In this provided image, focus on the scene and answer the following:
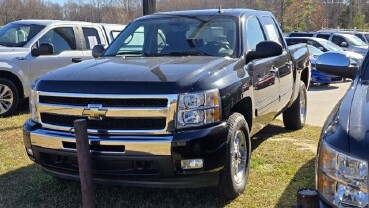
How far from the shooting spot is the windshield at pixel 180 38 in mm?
4812

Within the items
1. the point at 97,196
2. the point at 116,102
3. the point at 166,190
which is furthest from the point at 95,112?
the point at 166,190

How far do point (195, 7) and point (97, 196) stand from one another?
5309cm

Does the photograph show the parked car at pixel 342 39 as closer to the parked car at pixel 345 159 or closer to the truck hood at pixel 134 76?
the truck hood at pixel 134 76

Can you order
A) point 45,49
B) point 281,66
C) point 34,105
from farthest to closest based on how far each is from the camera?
point 45,49, point 281,66, point 34,105

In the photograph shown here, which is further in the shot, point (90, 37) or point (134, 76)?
point (90, 37)

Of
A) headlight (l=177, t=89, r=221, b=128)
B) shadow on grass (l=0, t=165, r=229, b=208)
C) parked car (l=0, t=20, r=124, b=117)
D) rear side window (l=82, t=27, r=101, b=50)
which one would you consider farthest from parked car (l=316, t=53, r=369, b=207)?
rear side window (l=82, t=27, r=101, b=50)

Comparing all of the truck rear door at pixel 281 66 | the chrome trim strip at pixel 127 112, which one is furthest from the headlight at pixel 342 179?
the truck rear door at pixel 281 66

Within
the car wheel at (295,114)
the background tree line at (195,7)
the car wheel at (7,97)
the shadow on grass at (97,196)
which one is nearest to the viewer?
the shadow on grass at (97,196)

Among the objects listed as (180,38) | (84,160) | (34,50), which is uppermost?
(180,38)

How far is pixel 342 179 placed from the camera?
2223 mm

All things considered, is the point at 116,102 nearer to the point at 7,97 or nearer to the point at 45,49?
the point at 45,49

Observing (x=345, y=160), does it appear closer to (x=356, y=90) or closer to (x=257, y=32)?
(x=356, y=90)

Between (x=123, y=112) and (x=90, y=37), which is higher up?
(x=90, y=37)

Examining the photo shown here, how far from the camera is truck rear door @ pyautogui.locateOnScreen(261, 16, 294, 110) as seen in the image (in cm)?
566
